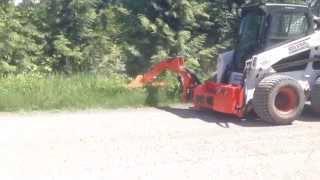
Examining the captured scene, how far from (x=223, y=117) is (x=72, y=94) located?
10.8ft

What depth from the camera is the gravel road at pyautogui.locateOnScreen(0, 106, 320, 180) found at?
26.3ft

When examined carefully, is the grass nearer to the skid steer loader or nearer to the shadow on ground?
the shadow on ground

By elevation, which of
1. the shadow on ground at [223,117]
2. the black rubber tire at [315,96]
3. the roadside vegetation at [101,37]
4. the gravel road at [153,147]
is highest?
the roadside vegetation at [101,37]

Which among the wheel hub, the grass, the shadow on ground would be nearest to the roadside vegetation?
the grass

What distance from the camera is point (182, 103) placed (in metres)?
14.3

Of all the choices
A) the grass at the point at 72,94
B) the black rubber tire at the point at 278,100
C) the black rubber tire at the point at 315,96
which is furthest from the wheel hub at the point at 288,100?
the grass at the point at 72,94

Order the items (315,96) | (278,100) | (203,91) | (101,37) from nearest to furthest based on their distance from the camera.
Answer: (278,100) → (315,96) → (203,91) → (101,37)

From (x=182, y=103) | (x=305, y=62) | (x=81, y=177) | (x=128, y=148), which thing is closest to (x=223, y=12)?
(x=182, y=103)

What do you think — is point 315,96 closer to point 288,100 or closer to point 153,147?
point 288,100

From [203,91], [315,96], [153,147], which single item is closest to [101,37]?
[203,91]

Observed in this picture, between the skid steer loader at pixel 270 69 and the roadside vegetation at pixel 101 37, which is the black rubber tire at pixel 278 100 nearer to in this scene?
the skid steer loader at pixel 270 69

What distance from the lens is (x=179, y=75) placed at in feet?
46.1

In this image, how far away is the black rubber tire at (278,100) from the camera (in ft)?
38.3

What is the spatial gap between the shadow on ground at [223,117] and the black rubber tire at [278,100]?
0.78ft
